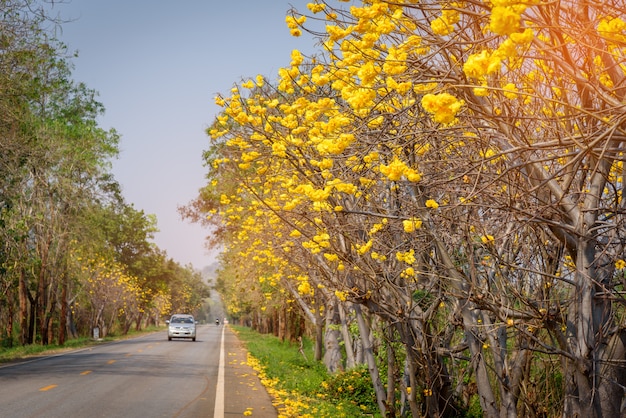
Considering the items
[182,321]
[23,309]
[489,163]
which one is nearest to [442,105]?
[489,163]

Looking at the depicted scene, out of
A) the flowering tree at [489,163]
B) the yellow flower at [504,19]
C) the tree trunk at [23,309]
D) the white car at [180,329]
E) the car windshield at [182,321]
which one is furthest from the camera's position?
the car windshield at [182,321]

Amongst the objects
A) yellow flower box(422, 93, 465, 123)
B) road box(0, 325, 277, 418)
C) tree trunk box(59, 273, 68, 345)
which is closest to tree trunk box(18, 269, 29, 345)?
tree trunk box(59, 273, 68, 345)

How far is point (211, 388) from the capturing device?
600 inches

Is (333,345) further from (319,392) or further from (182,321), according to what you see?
(182,321)

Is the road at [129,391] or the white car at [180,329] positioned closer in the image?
the road at [129,391]

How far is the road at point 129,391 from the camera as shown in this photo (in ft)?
37.0

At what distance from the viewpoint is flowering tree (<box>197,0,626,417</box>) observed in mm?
4352

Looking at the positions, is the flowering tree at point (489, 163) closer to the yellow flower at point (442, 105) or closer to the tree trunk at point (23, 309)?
the yellow flower at point (442, 105)

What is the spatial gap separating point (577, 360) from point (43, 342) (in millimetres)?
36130

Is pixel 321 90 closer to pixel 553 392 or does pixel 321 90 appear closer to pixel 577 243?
pixel 577 243

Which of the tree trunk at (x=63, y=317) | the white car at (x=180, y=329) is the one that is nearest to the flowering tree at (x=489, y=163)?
the tree trunk at (x=63, y=317)

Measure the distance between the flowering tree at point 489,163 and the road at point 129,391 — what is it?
12.0ft

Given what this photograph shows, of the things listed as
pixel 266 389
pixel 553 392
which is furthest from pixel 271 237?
pixel 553 392

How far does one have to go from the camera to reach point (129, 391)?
14000 millimetres
